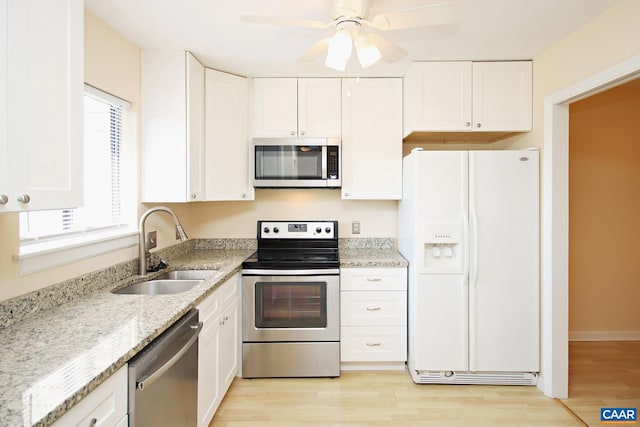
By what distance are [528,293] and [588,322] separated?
4.68ft

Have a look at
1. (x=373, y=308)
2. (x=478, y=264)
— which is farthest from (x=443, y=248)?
(x=373, y=308)

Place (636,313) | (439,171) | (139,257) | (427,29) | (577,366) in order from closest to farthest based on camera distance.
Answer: (427,29) → (139,257) → (439,171) → (577,366) → (636,313)

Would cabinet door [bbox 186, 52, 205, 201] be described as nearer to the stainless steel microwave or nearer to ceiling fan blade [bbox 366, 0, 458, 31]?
the stainless steel microwave

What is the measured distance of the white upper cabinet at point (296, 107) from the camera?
2664 mm

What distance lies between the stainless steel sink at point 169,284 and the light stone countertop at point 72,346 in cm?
16

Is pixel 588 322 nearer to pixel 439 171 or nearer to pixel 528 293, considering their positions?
pixel 528 293

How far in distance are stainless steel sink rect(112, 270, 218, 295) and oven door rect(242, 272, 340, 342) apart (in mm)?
347

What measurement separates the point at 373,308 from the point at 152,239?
1.70 m

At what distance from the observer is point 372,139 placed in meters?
2.69

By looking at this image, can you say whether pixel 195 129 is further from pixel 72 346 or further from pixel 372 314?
pixel 372 314

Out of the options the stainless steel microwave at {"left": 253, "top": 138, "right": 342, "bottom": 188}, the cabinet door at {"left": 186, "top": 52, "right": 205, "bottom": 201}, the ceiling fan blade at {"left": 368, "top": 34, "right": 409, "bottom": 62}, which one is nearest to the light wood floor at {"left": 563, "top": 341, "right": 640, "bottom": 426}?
the stainless steel microwave at {"left": 253, "top": 138, "right": 342, "bottom": 188}

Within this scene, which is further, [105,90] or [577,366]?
[577,366]

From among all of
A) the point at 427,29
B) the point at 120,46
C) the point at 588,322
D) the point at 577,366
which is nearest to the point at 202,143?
the point at 120,46

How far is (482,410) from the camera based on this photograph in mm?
2107
